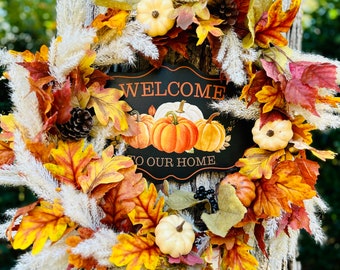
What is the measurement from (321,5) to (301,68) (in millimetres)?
2321

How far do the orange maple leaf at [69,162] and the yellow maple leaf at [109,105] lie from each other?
92 millimetres

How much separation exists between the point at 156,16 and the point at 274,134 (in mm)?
461

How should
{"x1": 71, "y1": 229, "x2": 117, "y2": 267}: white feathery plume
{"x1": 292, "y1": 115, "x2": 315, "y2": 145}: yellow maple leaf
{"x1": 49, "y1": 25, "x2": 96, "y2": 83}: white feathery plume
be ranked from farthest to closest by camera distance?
1. {"x1": 292, "y1": 115, "x2": 315, "y2": 145}: yellow maple leaf
2. {"x1": 49, "y1": 25, "x2": 96, "y2": 83}: white feathery plume
3. {"x1": 71, "y1": 229, "x2": 117, "y2": 267}: white feathery plume

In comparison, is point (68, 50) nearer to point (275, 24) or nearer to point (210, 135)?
point (210, 135)

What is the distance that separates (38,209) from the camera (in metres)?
1.32

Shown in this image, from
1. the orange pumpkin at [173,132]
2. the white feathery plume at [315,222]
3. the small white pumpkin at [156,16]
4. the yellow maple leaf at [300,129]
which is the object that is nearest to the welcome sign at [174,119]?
the orange pumpkin at [173,132]

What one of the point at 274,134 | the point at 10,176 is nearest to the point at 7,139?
the point at 10,176

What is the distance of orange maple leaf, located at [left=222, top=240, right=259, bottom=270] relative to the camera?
53.8 inches

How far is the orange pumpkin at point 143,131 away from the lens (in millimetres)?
1436

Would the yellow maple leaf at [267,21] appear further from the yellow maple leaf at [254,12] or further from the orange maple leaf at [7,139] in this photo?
the orange maple leaf at [7,139]

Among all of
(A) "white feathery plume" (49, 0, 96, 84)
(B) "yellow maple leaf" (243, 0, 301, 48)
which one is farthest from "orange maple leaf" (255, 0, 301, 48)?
(A) "white feathery plume" (49, 0, 96, 84)

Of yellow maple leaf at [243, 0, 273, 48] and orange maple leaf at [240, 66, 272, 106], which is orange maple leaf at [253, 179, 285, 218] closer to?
orange maple leaf at [240, 66, 272, 106]

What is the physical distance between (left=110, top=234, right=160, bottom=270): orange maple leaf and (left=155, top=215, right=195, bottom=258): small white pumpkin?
0.03 metres

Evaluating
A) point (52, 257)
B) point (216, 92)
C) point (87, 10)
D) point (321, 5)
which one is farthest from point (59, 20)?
point (321, 5)
